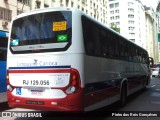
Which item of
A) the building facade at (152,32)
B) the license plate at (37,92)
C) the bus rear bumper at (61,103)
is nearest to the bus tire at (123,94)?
the bus rear bumper at (61,103)

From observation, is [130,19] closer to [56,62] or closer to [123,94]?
[123,94]

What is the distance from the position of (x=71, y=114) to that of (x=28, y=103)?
77.7 inches

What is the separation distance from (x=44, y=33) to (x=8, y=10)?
80.1 feet

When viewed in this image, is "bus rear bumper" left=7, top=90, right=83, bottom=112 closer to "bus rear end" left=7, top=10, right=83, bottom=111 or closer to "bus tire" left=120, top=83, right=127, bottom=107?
"bus rear end" left=7, top=10, right=83, bottom=111

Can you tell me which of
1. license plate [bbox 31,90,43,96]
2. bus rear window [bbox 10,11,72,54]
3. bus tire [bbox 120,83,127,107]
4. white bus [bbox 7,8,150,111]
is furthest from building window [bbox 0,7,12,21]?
license plate [bbox 31,90,43,96]

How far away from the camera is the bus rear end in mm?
6711

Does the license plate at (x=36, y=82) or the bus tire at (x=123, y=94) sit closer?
the license plate at (x=36, y=82)

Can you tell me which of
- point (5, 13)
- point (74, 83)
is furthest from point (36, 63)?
point (5, 13)

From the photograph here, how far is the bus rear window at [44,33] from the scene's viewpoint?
7035mm

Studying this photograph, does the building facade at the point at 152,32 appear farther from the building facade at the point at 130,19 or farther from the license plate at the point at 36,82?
the license plate at the point at 36,82

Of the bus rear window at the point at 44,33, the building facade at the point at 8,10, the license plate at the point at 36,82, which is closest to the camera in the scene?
the license plate at the point at 36,82

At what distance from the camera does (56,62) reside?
6906mm

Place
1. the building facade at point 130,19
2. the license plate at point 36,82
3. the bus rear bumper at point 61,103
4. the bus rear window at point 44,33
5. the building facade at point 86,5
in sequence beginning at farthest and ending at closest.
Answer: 1. the building facade at point 130,19
2. the building facade at point 86,5
3. the bus rear window at point 44,33
4. the license plate at point 36,82
5. the bus rear bumper at point 61,103

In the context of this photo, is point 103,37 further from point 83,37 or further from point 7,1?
point 7,1
